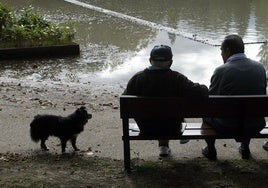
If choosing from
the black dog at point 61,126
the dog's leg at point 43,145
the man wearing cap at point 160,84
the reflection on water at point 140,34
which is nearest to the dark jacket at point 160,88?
the man wearing cap at point 160,84

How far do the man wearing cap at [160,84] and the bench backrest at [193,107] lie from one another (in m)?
0.18

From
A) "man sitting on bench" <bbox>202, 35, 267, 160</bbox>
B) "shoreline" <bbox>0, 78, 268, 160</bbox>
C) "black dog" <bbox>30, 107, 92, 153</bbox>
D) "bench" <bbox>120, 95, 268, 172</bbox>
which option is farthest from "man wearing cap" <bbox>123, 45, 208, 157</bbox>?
"black dog" <bbox>30, 107, 92, 153</bbox>

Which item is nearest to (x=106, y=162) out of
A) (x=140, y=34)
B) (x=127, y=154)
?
(x=127, y=154)

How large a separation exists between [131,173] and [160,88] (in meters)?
0.95

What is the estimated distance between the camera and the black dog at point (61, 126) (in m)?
6.40

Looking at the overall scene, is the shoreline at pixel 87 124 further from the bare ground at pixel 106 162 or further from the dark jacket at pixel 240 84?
the dark jacket at pixel 240 84

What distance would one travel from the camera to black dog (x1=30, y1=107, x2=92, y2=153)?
21.0ft

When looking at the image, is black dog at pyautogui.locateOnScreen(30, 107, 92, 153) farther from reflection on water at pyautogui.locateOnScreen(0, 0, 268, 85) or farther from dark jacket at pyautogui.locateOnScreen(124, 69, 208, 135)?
reflection on water at pyautogui.locateOnScreen(0, 0, 268, 85)

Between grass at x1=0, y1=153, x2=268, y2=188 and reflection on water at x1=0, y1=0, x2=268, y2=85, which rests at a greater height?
reflection on water at x1=0, y1=0, x2=268, y2=85

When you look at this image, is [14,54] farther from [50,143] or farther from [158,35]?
[50,143]

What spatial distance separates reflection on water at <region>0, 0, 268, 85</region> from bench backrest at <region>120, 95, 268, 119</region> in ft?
22.6

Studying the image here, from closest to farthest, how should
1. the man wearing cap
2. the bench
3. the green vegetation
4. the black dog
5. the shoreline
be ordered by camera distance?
the bench < the man wearing cap < the black dog < the shoreline < the green vegetation

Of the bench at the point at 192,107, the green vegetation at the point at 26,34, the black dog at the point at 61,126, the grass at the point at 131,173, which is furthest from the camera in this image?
the green vegetation at the point at 26,34

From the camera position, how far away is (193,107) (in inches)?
208
